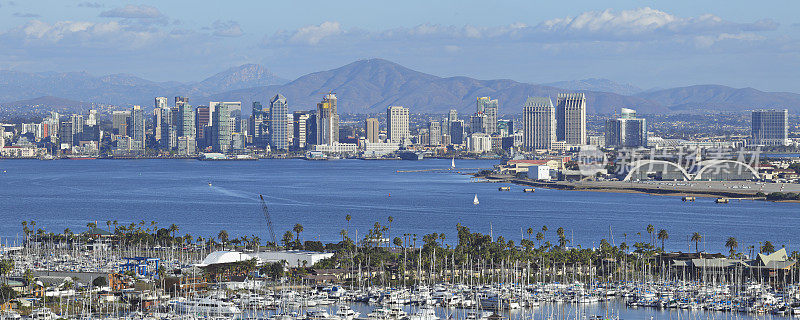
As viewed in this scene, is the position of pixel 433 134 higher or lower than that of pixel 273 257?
higher

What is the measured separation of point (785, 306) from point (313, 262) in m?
12.6

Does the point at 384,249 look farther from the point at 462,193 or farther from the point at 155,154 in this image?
the point at 155,154

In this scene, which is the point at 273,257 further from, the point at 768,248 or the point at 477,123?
the point at 477,123

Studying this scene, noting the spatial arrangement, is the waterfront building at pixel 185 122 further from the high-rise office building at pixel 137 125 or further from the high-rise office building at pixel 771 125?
the high-rise office building at pixel 771 125

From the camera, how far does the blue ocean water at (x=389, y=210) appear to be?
46.1 m

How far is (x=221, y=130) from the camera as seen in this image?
582ft

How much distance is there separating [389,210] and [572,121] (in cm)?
13416

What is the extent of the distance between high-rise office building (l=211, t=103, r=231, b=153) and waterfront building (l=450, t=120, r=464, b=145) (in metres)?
38.3

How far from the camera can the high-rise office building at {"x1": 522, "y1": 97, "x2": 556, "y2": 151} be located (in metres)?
185

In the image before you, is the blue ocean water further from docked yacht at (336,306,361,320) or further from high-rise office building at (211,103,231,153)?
high-rise office building at (211,103,231,153)

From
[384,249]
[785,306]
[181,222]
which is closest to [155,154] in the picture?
[181,222]

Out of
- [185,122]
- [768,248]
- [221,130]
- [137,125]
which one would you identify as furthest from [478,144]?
[768,248]

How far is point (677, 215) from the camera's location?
55312 millimetres

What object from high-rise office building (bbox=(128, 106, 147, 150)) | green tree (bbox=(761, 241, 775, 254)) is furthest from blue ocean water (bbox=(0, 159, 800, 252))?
high-rise office building (bbox=(128, 106, 147, 150))
